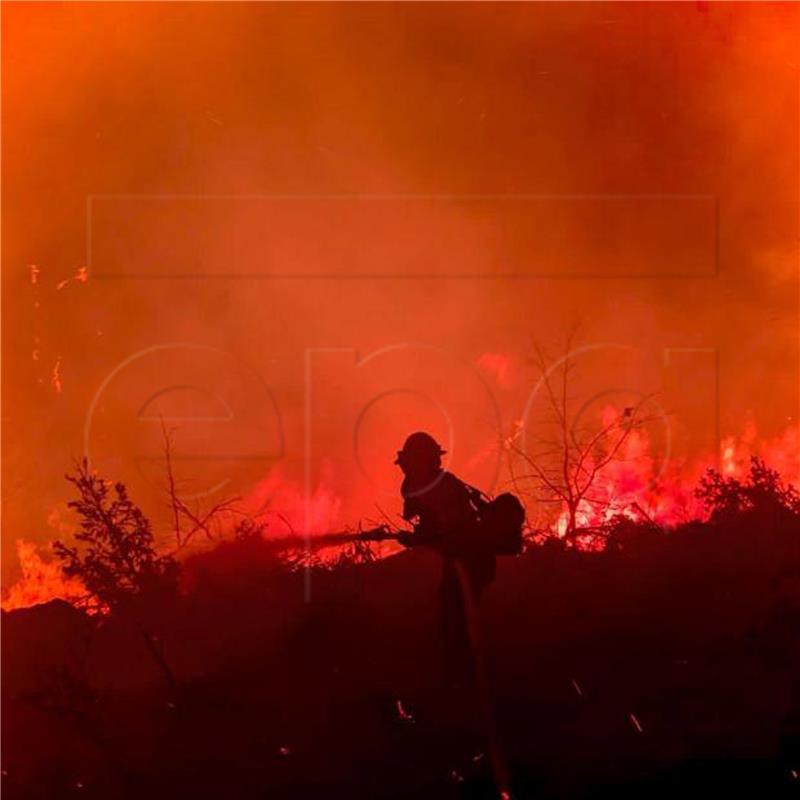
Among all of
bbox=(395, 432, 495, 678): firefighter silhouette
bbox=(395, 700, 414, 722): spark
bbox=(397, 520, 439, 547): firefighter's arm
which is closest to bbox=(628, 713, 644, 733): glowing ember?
bbox=(395, 432, 495, 678): firefighter silhouette

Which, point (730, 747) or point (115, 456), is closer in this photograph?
point (730, 747)

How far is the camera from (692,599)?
8.85m

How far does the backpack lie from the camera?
6750mm

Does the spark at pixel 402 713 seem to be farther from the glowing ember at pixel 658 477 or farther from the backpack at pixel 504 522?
the glowing ember at pixel 658 477

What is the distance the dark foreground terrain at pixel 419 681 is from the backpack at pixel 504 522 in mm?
1279

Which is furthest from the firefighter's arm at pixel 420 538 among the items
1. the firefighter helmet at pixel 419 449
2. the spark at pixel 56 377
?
the spark at pixel 56 377

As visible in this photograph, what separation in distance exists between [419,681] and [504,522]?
1745mm

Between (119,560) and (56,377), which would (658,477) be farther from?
(56,377)

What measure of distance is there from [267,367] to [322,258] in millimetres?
1667

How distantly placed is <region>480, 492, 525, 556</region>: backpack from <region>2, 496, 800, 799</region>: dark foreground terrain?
1279 mm

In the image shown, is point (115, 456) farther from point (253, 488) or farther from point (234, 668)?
point (234, 668)

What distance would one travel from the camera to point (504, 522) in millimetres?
6777

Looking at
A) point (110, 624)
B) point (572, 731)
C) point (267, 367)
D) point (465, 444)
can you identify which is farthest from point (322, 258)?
point (572, 731)

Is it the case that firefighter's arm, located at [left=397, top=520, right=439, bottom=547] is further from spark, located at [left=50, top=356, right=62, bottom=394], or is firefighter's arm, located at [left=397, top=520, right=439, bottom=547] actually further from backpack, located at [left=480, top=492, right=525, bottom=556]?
spark, located at [left=50, top=356, right=62, bottom=394]
